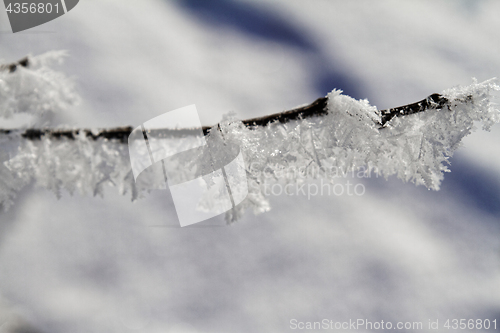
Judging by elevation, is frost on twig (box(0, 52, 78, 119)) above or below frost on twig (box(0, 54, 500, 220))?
above

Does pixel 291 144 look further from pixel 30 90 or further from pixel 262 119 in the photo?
pixel 30 90

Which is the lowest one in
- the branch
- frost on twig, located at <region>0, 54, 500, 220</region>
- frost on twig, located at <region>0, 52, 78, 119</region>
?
frost on twig, located at <region>0, 54, 500, 220</region>

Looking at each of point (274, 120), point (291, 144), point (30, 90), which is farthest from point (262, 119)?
point (30, 90)

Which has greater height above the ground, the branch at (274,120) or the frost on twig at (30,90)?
the frost on twig at (30,90)

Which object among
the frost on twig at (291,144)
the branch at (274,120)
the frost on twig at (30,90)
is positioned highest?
the frost on twig at (30,90)

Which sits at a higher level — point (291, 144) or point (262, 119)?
point (262, 119)

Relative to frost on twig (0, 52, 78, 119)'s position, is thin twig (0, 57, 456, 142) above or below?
below

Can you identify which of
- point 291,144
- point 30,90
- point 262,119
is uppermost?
point 30,90

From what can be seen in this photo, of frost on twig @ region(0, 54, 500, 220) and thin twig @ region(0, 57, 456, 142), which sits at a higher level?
thin twig @ region(0, 57, 456, 142)

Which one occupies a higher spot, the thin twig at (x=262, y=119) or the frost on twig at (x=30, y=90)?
the frost on twig at (x=30, y=90)
